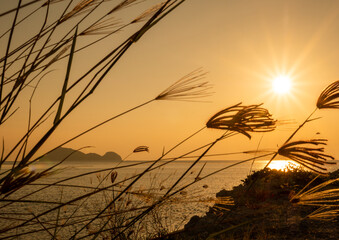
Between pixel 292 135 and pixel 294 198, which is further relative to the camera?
pixel 292 135

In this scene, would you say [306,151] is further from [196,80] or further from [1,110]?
[1,110]

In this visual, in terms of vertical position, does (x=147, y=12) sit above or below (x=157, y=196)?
above

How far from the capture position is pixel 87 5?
3.18 ft

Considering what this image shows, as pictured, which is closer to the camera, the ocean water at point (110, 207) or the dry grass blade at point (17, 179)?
the dry grass blade at point (17, 179)

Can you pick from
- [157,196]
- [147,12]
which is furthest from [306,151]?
[147,12]

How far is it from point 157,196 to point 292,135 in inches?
18.6

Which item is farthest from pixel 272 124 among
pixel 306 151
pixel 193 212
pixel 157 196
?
pixel 193 212

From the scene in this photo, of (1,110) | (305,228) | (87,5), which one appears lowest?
(305,228)

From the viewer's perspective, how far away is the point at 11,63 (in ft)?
3.56

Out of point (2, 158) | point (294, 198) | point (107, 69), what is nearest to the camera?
point (107, 69)

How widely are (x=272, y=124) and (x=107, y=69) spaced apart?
1.60 ft

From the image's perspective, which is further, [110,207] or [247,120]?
[110,207]

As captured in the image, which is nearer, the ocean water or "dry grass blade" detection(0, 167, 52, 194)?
"dry grass blade" detection(0, 167, 52, 194)

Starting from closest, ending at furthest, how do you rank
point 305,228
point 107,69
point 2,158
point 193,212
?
point 107,69 < point 2,158 < point 305,228 < point 193,212
